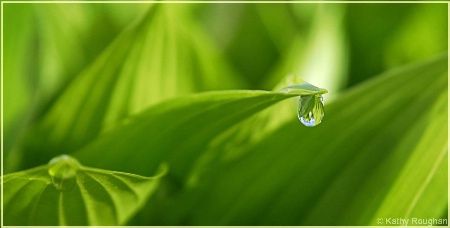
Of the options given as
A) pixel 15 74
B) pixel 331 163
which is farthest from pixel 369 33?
pixel 15 74

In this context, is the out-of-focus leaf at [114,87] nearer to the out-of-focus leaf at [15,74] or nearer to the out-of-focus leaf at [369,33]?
the out-of-focus leaf at [15,74]

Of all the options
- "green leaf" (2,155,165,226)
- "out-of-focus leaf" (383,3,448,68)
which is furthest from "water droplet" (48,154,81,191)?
"out-of-focus leaf" (383,3,448,68)

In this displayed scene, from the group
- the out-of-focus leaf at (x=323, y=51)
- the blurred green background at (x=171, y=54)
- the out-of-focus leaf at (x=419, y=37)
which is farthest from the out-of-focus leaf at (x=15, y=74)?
the out-of-focus leaf at (x=419, y=37)

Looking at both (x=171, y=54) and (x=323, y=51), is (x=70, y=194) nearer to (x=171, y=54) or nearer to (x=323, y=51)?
(x=171, y=54)

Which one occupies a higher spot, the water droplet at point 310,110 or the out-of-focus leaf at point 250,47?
the out-of-focus leaf at point 250,47

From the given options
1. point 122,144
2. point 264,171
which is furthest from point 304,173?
point 122,144

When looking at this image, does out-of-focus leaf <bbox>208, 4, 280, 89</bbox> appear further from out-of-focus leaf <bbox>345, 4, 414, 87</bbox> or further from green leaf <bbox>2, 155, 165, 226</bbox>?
green leaf <bbox>2, 155, 165, 226</bbox>
